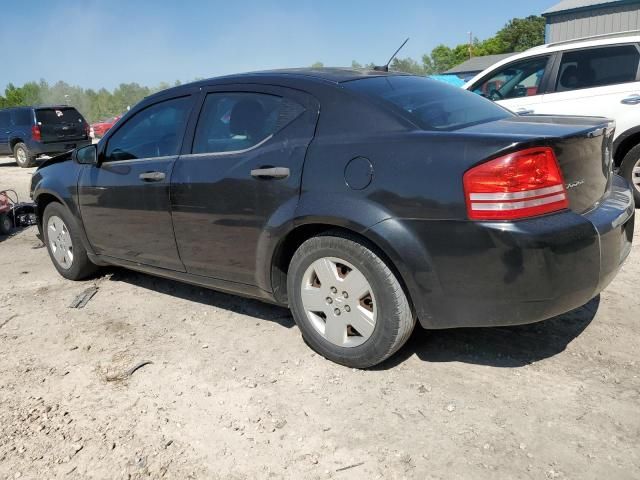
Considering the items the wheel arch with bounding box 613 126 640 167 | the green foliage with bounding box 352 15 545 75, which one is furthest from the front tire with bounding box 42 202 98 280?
the green foliage with bounding box 352 15 545 75

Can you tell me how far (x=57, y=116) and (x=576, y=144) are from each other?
17.0 m

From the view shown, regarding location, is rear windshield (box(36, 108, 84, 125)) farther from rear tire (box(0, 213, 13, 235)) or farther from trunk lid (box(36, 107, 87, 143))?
rear tire (box(0, 213, 13, 235))

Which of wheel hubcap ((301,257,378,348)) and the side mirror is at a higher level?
the side mirror

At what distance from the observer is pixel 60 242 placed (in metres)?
4.97

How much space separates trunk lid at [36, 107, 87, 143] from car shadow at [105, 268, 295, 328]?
13.1m

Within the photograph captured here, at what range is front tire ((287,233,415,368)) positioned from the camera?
284 cm

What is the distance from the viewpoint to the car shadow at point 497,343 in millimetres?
3135

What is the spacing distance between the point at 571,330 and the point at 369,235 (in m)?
1.51

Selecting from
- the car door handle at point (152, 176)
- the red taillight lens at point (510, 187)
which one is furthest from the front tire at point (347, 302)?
the car door handle at point (152, 176)

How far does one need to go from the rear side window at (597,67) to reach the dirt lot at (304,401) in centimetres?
327

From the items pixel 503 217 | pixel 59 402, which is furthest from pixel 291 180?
pixel 59 402

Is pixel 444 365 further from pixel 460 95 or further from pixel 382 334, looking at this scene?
pixel 460 95

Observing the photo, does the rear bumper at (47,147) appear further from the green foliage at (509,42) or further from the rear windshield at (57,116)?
the green foliage at (509,42)

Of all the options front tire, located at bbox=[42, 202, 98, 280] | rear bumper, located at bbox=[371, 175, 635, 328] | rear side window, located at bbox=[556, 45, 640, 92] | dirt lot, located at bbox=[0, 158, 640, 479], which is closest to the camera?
dirt lot, located at bbox=[0, 158, 640, 479]
